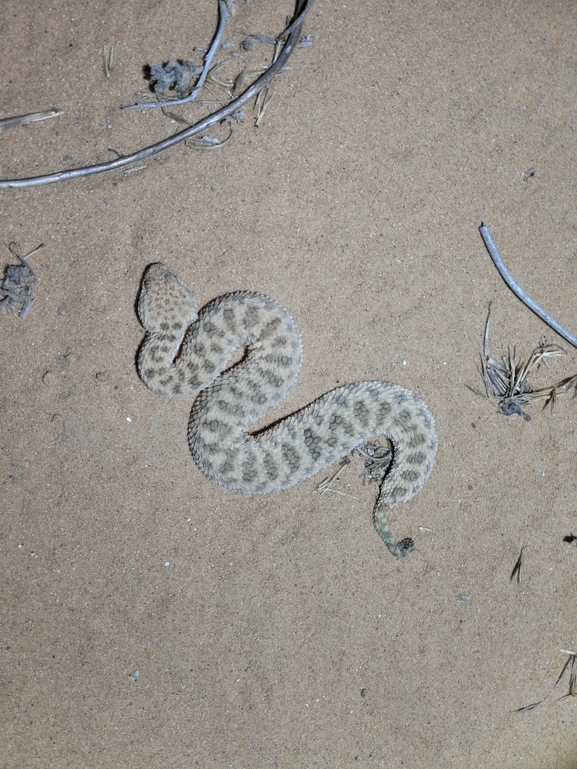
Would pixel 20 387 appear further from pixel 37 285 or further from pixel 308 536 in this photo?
pixel 308 536

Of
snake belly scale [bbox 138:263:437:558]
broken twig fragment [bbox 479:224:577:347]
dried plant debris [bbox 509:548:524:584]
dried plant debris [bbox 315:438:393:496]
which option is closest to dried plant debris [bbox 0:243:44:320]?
snake belly scale [bbox 138:263:437:558]

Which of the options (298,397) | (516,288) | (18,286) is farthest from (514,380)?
(18,286)

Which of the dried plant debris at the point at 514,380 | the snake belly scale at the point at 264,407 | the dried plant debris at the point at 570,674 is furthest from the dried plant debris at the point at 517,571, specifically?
the dried plant debris at the point at 514,380

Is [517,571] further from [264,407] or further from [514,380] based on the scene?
[264,407]

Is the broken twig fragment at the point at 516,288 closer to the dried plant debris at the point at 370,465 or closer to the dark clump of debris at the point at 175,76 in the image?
the dried plant debris at the point at 370,465

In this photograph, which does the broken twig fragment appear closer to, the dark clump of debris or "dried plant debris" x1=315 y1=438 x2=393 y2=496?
"dried plant debris" x1=315 y1=438 x2=393 y2=496
